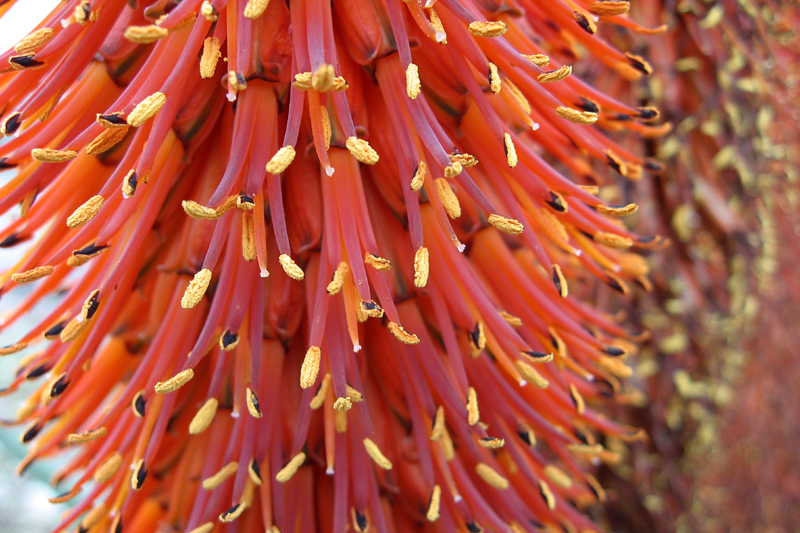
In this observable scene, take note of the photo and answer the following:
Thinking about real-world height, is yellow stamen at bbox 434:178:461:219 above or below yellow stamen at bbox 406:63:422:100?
below

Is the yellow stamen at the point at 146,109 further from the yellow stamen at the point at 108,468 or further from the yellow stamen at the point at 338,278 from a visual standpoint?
the yellow stamen at the point at 108,468

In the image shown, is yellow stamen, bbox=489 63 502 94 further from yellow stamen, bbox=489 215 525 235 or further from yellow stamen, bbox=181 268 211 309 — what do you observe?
yellow stamen, bbox=181 268 211 309

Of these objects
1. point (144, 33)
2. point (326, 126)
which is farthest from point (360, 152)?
point (144, 33)

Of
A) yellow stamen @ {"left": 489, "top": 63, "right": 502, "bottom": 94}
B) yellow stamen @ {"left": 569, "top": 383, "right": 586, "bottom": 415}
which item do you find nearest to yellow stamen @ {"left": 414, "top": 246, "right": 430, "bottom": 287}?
yellow stamen @ {"left": 489, "top": 63, "right": 502, "bottom": 94}

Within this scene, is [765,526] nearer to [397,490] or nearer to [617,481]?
[617,481]

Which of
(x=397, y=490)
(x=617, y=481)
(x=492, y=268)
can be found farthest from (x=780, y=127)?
(x=397, y=490)

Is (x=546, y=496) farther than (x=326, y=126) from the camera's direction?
Yes

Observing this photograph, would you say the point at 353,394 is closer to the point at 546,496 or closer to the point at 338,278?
the point at 338,278

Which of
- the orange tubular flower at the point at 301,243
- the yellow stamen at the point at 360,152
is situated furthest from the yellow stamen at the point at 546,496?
the yellow stamen at the point at 360,152

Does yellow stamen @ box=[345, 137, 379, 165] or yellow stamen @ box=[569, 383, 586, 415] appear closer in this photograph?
yellow stamen @ box=[345, 137, 379, 165]
